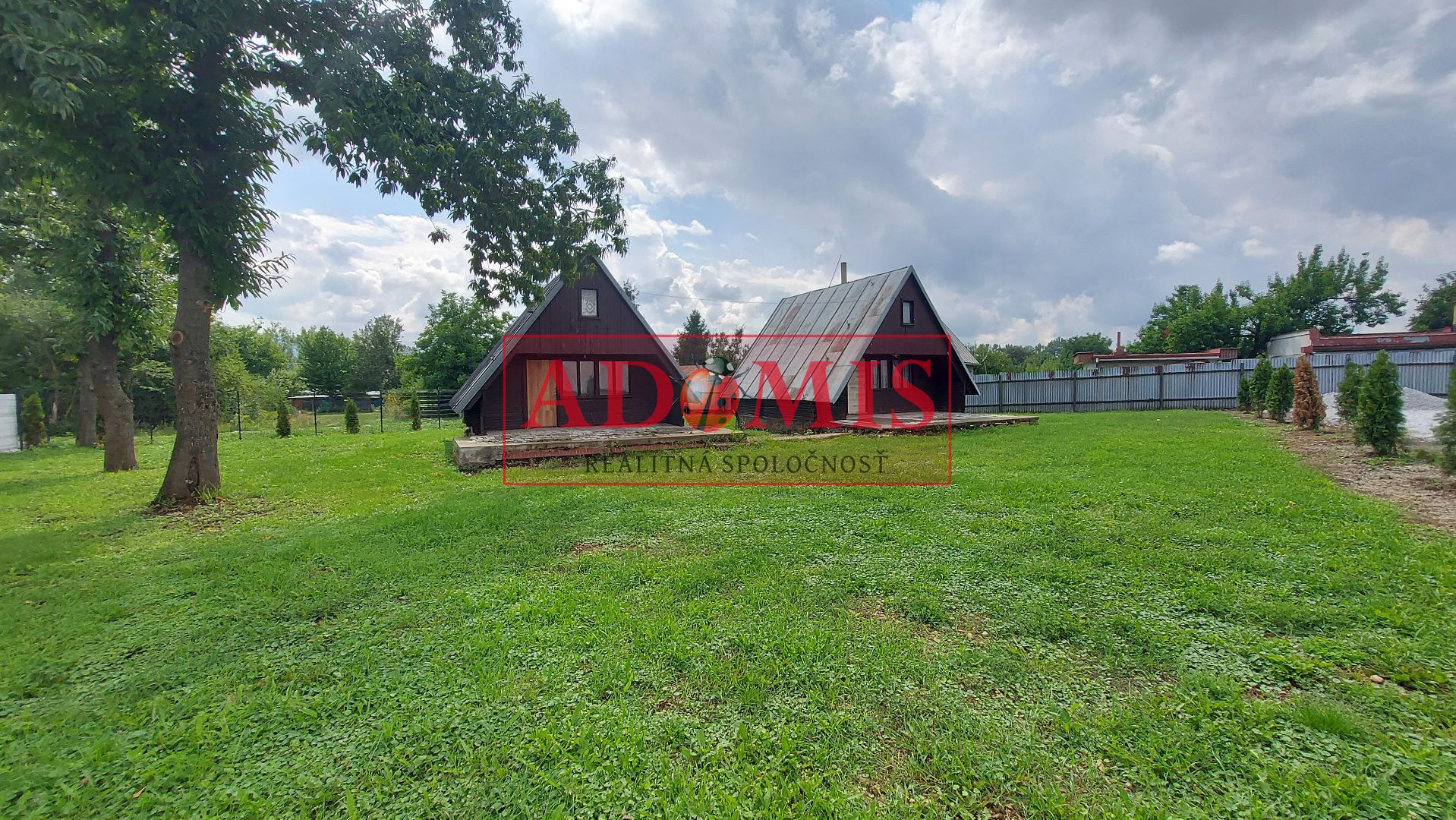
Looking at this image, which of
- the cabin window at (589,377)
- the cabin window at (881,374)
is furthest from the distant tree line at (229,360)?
the cabin window at (881,374)

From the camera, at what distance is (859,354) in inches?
582

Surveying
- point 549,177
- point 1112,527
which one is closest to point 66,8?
point 549,177

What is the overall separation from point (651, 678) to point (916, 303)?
52.3 ft

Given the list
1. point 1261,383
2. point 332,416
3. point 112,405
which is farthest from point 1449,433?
point 332,416

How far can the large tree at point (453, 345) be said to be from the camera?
31.4 meters

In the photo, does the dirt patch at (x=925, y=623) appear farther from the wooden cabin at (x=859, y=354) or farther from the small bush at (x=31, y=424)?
the small bush at (x=31, y=424)

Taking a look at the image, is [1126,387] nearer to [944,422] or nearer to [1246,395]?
[1246,395]

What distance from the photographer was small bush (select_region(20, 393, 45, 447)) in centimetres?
1639

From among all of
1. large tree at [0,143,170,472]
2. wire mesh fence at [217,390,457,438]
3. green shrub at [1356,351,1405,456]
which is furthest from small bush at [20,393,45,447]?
green shrub at [1356,351,1405,456]

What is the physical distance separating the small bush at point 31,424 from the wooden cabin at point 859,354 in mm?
21799

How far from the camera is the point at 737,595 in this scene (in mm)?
3738

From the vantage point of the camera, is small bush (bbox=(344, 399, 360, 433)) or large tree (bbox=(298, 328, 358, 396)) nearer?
small bush (bbox=(344, 399, 360, 433))

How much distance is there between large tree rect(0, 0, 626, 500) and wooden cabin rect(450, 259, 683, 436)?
15.2 feet

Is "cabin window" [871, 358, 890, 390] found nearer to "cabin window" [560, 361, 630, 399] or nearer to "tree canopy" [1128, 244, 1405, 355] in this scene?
"cabin window" [560, 361, 630, 399]
